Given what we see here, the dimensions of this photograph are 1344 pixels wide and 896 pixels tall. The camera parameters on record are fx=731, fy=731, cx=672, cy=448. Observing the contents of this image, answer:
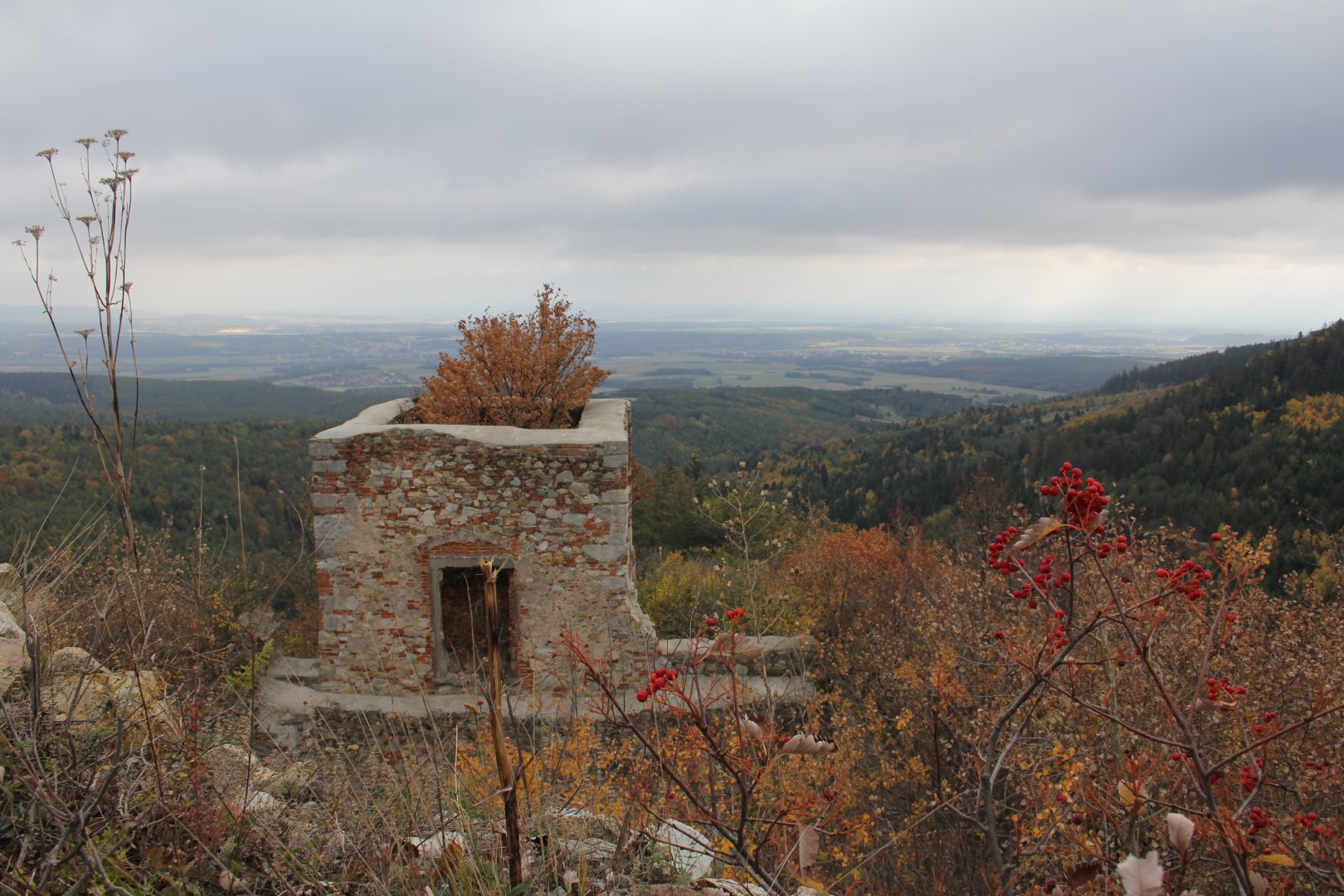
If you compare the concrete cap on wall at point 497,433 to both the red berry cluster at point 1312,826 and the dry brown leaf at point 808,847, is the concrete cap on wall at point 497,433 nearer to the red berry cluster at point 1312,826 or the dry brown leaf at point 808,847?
the dry brown leaf at point 808,847

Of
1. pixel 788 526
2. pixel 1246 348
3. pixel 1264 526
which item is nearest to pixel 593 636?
pixel 788 526

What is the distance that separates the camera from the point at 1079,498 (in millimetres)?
1880

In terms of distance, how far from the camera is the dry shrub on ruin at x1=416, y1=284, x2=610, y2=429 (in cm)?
814

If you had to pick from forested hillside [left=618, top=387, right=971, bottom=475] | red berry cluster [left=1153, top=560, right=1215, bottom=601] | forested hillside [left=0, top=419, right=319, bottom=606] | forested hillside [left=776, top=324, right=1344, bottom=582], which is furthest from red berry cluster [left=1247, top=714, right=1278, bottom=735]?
forested hillside [left=618, top=387, right=971, bottom=475]

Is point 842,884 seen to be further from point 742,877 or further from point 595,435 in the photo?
point 595,435

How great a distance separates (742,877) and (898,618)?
714 centimetres

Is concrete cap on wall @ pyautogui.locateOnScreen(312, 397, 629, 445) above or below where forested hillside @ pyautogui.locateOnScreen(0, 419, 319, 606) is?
above

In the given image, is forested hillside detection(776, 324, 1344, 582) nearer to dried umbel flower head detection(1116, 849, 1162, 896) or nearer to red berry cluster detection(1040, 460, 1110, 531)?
red berry cluster detection(1040, 460, 1110, 531)

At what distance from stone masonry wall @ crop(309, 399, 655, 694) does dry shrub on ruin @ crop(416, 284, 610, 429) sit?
5.31ft

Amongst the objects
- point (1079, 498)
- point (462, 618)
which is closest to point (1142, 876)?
point (1079, 498)

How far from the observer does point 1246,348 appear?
157 ft

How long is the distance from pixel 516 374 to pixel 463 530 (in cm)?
239

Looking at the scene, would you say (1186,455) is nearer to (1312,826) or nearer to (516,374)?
(516,374)

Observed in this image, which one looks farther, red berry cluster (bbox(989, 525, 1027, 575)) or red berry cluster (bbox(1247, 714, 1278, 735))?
red berry cluster (bbox(1247, 714, 1278, 735))
